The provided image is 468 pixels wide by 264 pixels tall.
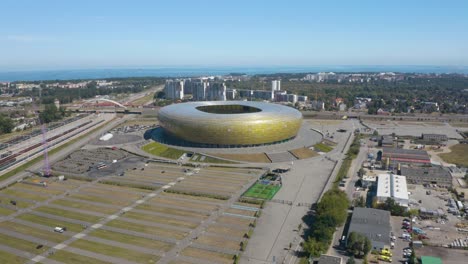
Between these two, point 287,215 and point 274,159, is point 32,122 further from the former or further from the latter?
point 287,215

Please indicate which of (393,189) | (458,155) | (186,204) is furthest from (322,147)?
(186,204)

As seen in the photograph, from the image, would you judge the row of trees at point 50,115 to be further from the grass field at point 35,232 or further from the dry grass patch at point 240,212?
the dry grass patch at point 240,212

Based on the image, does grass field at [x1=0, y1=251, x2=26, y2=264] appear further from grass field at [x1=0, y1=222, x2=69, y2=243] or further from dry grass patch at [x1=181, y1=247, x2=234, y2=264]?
dry grass patch at [x1=181, y1=247, x2=234, y2=264]

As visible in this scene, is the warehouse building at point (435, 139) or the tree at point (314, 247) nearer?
the tree at point (314, 247)

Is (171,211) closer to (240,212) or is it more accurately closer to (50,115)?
(240,212)

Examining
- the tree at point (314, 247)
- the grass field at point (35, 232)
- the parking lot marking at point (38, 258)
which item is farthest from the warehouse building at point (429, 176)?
the parking lot marking at point (38, 258)

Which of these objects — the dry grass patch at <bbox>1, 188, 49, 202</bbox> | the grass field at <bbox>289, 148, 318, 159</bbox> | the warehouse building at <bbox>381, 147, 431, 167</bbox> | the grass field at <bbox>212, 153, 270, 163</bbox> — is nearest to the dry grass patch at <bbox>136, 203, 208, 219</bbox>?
the dry grass patch at <bbox>1, 188, 49, 202</bbox>

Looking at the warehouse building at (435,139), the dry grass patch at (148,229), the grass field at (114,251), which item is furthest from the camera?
the warehouse building at (435,139)
